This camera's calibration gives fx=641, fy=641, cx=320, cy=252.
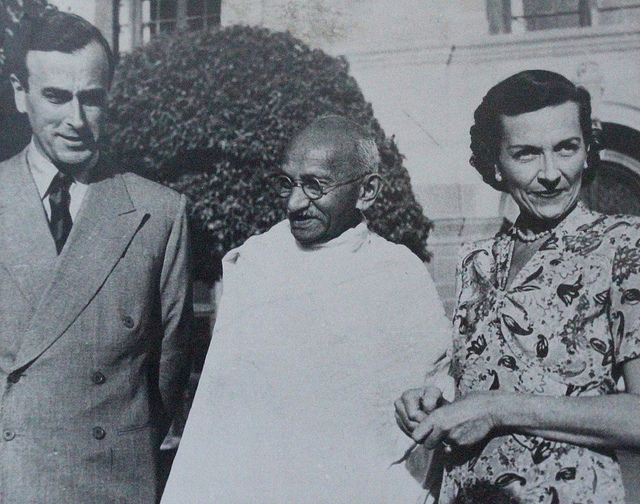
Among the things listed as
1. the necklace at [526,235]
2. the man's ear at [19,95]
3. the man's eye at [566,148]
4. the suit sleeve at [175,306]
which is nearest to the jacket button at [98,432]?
the suit sleeve at [175,306]

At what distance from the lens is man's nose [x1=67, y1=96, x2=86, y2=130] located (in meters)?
2.20

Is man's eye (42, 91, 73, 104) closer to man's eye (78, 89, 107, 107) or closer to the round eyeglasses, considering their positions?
man's eye (78, 89, 107, 107)

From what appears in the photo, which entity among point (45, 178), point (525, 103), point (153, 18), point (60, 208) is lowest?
point (60, 208)

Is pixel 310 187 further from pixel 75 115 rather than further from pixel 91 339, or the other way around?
pixel 75 115

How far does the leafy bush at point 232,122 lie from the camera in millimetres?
3158

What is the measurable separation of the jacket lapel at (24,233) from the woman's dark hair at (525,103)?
1378mm

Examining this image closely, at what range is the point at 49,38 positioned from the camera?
7.40ft

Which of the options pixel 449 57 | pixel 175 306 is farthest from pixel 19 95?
pixel 449 57

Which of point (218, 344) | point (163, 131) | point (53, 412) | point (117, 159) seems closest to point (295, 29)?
point (163, 131)

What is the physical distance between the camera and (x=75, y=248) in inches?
81.3

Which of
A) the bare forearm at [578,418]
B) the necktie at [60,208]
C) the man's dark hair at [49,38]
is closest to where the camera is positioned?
the bare forearm at [578,418]

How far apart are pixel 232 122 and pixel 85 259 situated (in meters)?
1.37

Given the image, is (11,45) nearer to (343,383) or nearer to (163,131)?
(163,131)

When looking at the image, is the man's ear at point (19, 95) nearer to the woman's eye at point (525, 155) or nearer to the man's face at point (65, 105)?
the man's face at point (65, 105)
